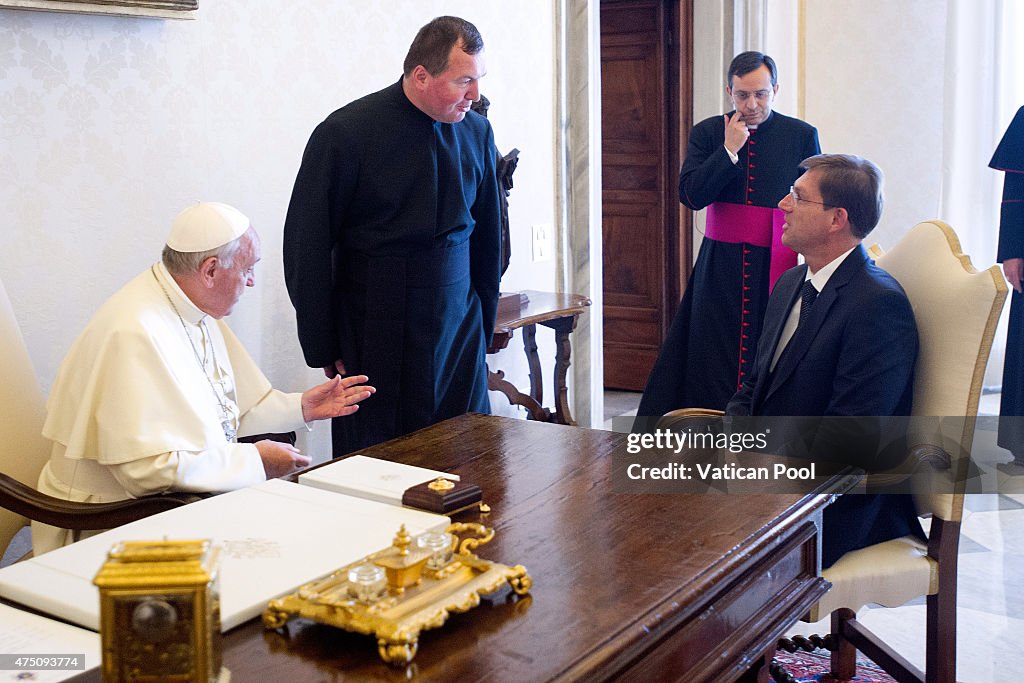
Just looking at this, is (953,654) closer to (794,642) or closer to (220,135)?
(794,642)

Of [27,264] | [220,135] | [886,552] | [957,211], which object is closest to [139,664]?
[886,552]

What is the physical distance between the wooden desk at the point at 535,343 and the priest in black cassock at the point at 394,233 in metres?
0.75

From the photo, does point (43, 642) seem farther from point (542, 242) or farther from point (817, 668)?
point (542, 242)

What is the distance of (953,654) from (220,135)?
2.44m

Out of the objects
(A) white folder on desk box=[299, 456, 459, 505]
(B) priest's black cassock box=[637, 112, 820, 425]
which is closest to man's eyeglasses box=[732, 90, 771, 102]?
(B) priest's black cassock box=[637, 112, 820, 425]

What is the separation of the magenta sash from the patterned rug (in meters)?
1.79

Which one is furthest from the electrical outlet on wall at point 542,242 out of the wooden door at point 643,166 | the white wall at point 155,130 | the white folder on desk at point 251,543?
the white folder on desk at point 251,543

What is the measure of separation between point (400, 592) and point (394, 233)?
1942 millimetres

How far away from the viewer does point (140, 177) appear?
3.07m

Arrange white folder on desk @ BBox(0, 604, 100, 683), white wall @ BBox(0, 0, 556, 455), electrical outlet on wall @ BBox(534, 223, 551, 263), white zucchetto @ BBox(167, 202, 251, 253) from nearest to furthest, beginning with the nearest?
1. white folder on desk @ BBox(0, 604, 100, 683)
2. white zucchetto @ BBox(167, 202, 251, 253)
3. white wall @ BBox(0, 0, 556, 455)
4. electrical outlet on wall @ BBox(534, 223, 551, 263)

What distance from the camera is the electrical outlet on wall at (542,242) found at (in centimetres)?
484

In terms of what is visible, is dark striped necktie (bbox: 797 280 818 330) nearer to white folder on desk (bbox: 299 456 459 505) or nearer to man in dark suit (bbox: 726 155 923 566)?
man in dark suit (bbox: 726 155 923 566)

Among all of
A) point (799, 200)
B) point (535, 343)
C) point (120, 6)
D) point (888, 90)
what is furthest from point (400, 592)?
point (888, 90)

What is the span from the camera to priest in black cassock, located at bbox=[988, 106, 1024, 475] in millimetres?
4539
